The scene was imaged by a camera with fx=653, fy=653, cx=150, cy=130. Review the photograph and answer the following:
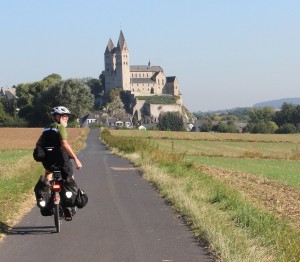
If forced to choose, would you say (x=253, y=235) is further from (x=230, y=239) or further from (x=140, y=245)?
(x=140, y=245)

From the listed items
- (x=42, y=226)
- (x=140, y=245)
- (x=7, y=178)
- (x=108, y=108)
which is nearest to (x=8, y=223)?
(x=42, y=226)

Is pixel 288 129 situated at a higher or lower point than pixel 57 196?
lower

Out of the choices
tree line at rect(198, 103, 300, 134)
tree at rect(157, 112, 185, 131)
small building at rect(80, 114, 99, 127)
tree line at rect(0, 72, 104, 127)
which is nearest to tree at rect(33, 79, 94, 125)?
tree line at rect(0, 72, 104, 127)

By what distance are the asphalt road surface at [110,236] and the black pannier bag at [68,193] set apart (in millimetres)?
460

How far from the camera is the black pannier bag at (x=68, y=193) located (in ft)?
33.2

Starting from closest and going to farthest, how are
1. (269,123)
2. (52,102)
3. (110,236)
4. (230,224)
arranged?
(110,236) → (230,224) → (52,102) → (269,123)

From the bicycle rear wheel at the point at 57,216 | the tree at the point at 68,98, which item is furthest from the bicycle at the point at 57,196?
the tree at the point at 68,98

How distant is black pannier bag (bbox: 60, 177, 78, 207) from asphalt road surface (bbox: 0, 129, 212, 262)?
1.51ft

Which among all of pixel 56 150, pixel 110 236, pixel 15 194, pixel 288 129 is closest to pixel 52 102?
pixel 288 129

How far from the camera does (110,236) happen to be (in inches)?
381

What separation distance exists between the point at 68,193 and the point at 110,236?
3.28ft

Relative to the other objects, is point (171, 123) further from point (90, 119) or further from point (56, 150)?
point (56, 150)

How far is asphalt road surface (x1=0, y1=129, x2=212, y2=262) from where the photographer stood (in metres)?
8.18

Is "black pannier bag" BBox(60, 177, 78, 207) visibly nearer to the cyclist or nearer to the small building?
the cyclist
